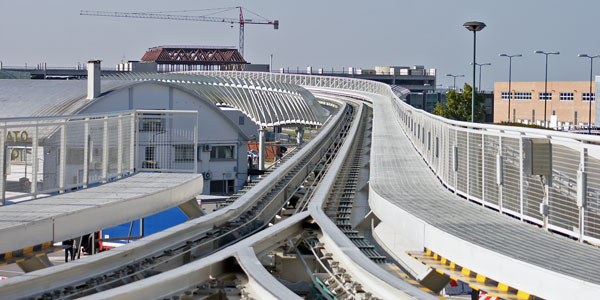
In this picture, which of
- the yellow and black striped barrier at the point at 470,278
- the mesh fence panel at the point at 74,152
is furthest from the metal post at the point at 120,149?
the yellow and black striped barrier at the point at 470,278

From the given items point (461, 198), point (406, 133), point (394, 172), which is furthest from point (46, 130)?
point (406, 133)

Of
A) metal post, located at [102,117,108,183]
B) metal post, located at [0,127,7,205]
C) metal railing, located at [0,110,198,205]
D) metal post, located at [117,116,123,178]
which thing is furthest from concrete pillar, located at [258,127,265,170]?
metal post, located at [0,127,7,205]

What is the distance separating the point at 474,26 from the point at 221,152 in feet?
74.0

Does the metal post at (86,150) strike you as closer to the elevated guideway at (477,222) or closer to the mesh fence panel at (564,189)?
the elevated guideway at (477,222)

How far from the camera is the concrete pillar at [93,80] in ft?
119

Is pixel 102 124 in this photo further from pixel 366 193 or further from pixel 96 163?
pixel 366 193

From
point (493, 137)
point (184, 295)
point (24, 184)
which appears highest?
point (493, 137)

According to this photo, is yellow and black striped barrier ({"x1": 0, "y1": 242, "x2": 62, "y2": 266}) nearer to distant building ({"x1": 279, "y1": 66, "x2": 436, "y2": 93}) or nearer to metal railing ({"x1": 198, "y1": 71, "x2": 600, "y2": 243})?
metal railing ({"x1": 198, "y1": 71, "x2": 600, "y2": 243})

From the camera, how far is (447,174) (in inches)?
537

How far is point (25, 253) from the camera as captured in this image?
891 centimetres

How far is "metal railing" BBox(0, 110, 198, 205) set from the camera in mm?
10578

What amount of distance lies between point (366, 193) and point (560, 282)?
34.1 feet

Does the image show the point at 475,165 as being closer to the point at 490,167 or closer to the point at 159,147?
the point at 490,167

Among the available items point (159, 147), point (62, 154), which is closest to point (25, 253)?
point (62, 154)
